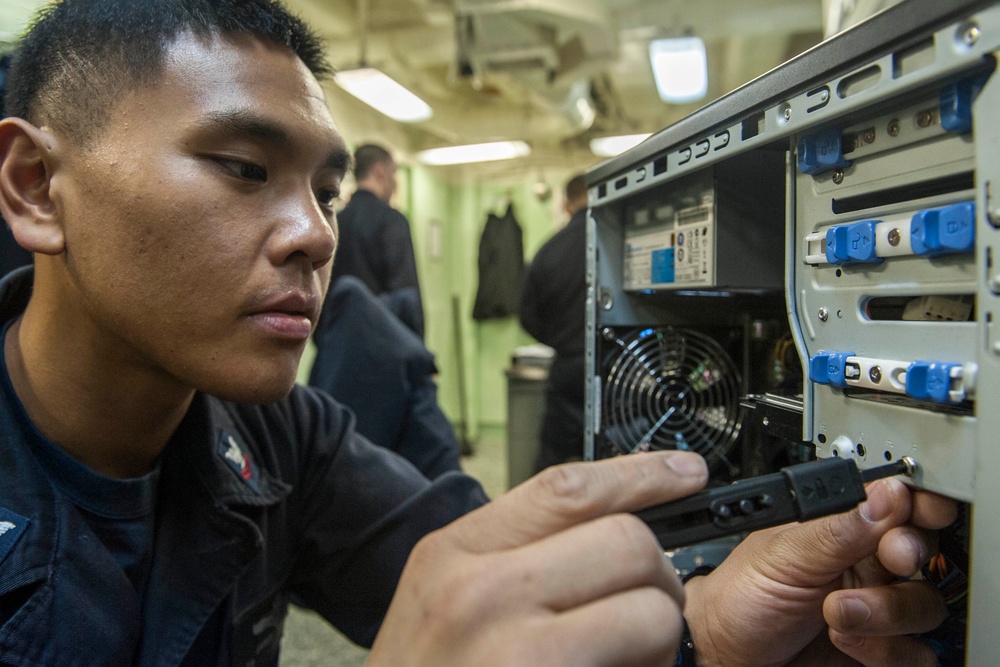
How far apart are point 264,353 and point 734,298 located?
26.4 inches

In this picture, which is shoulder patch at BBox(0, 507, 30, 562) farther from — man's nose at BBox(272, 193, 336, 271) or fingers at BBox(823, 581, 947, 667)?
fingers at BBox(823, 581, 947, 667)

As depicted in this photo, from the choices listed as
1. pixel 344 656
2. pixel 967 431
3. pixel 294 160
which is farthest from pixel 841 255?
pixel 344 656

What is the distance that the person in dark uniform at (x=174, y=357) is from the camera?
61 cm

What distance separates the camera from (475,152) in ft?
15.7

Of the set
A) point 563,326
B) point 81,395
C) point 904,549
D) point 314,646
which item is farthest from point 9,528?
point 563,326

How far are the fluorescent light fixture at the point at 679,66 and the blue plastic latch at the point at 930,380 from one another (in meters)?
2.64

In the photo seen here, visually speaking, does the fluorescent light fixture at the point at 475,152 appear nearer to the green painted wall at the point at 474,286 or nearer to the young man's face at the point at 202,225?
the green painted wall at the point at 474,286

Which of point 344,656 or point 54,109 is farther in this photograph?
point 344,656

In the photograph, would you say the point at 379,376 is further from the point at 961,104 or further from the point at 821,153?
the point at 961,104

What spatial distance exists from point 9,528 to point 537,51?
2.84 m

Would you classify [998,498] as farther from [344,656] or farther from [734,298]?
[344,656]

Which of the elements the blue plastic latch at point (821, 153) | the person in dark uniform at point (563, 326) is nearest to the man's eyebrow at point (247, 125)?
the blue plastic latch at point (821, 153)

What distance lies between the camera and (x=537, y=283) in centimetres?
271

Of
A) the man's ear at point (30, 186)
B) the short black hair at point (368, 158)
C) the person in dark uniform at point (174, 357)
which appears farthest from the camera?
the short black hair at point (368, 158)
